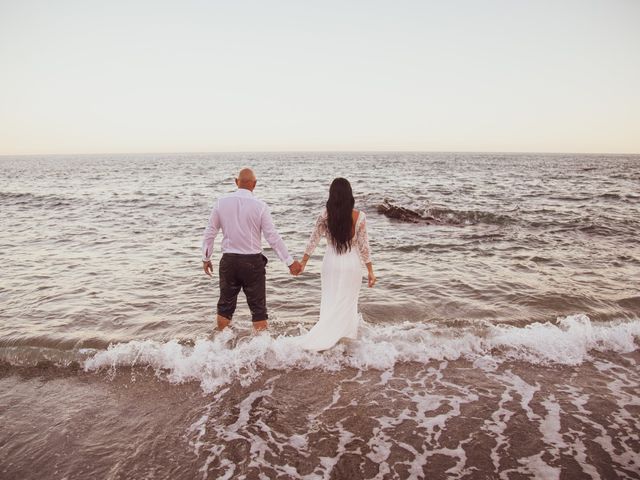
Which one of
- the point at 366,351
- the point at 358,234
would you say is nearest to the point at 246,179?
the point at 358,234

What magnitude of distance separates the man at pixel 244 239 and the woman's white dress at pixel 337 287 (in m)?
0.46

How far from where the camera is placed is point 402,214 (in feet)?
59.3

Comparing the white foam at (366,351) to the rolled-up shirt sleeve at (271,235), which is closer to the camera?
the white foam at (366,351)

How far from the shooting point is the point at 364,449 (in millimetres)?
3732

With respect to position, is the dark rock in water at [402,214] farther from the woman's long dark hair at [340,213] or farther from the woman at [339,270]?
the woman's long dark hair at [340,213]

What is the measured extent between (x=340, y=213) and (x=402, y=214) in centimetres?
1348

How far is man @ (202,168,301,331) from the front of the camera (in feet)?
17.3

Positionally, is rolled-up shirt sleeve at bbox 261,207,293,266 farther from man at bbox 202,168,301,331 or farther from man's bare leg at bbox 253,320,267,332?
man's bare leg at bbox 253,320,267,332

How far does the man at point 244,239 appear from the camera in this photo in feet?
17.3

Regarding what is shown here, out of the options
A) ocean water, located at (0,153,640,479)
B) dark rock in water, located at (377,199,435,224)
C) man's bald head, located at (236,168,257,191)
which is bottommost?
ocean water, located at (0,153,640,479)

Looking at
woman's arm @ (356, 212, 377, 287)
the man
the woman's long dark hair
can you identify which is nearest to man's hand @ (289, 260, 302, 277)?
Answer: the man

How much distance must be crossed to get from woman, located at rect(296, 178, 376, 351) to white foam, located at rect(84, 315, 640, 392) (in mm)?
211

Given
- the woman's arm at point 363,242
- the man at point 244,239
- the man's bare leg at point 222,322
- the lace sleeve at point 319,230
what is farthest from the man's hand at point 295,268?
the man's bare leg at point 222,322

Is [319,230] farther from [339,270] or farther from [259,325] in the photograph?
[259,325]
